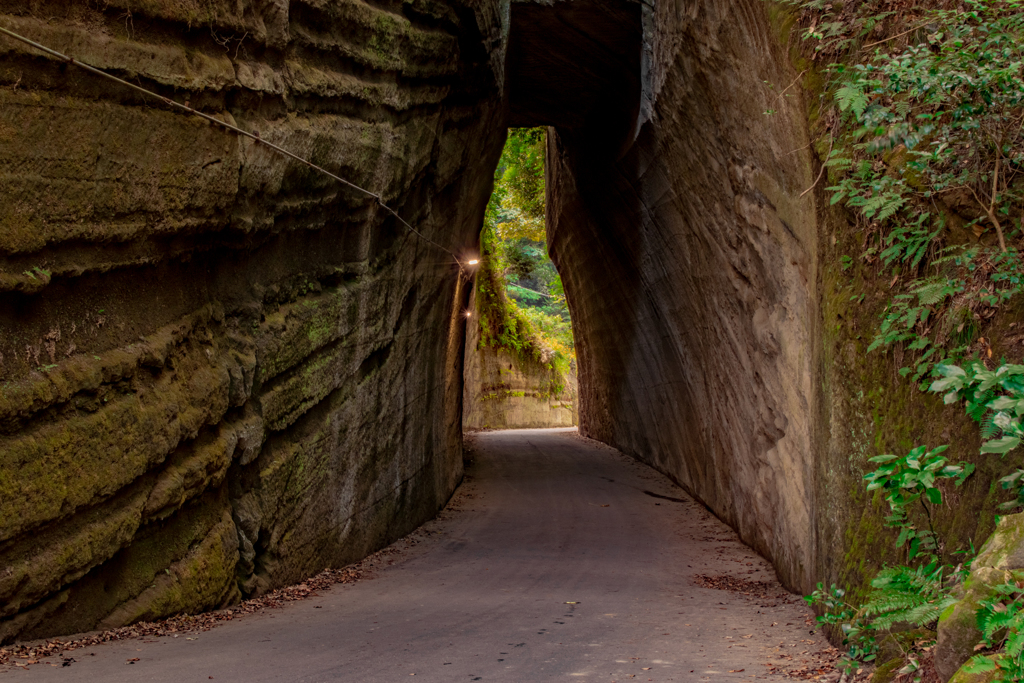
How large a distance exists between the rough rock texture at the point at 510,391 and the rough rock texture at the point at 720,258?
42.0ft

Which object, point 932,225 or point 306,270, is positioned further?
point 306,270

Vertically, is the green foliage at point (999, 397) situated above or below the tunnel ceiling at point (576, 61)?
below

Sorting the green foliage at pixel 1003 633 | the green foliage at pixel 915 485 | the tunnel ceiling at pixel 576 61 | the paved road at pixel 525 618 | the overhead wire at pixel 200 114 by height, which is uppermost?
the tunnel ceiling at pixel 576 61

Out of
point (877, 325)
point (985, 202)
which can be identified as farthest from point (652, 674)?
point (985, 202)

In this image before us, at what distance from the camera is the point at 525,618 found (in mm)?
7031

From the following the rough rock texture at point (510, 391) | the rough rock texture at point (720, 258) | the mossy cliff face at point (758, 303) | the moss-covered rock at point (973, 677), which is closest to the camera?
the moss-covered rock at point (973, 677)

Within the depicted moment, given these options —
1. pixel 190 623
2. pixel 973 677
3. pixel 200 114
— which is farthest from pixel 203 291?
pixel 973 677

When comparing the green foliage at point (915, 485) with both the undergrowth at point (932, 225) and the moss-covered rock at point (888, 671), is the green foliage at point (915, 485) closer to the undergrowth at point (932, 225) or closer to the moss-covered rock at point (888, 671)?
the undergrowth at point (932, 225)

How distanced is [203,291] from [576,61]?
8.65m

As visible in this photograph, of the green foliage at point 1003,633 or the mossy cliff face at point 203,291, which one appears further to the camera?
the mossy cliff face at point 203,291

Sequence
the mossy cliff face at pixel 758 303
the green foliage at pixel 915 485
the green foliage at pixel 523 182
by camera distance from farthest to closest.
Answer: the green foliage at pixel 523 182 < the mossy cliff face at pixel 758 303 < the green foliage at pixel 915 485

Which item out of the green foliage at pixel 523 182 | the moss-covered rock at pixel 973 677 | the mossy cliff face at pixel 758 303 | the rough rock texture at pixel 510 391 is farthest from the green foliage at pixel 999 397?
the rough rock texture at pixel 510 391

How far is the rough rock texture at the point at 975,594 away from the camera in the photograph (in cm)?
349

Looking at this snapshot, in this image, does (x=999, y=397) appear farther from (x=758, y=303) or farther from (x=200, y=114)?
(x=200, y=114)
